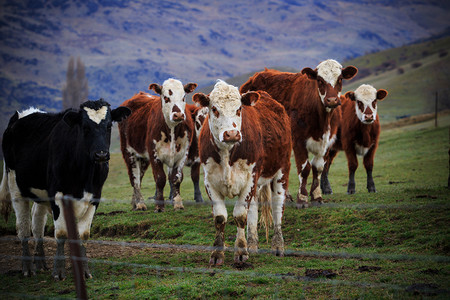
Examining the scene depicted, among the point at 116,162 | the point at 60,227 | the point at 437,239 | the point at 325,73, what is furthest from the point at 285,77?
the point at 116,162

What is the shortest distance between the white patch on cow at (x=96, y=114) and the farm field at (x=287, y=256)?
1.44m

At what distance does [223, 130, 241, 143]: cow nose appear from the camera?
775 cm

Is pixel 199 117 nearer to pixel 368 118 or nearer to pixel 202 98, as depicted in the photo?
pixel 368 118

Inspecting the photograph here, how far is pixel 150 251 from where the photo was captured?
9.99 metres

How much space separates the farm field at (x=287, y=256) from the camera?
6891mm

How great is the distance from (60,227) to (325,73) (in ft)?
25.1

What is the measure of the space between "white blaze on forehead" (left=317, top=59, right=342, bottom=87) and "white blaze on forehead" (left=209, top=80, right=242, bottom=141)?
4.70 meters

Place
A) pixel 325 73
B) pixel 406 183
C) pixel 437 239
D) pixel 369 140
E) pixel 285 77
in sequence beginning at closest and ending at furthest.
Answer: pixel 437 239
pixel 325 73
pixel 285 77
pixel 369 140
pixel 406 183

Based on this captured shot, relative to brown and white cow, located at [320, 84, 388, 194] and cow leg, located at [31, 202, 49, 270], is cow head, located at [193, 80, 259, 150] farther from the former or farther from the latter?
brown and white cow, located at [320, 84, 388, 194]

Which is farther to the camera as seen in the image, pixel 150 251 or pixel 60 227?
pixel 150 251

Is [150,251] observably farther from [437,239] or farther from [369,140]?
[369,140]

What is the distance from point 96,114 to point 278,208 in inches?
152

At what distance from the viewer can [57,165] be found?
8188 millimetres

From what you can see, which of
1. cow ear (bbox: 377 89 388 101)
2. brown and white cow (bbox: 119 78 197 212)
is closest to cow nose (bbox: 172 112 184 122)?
brown and white cow (bbox: 119 78 197 212)
